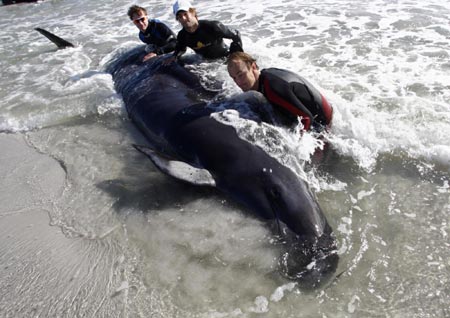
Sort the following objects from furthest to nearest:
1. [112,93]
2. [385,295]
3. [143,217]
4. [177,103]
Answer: [112,93] < [177,103] < [143,217] < [385,295]

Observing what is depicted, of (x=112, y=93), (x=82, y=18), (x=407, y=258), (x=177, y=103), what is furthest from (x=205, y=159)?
(x=82, y=18)

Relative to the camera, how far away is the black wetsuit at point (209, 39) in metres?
6.89

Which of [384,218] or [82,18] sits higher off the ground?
[384,218]

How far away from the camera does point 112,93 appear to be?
24.4 feet

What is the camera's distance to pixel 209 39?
699 cm

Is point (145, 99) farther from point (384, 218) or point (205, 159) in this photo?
point (384, 218)

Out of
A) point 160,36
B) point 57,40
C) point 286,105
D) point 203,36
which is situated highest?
point 203,36

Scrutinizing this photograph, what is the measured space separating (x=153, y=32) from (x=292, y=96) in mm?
4548

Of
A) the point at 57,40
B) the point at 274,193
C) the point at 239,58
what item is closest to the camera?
the point at 274,193

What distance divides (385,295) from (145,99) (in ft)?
14.0

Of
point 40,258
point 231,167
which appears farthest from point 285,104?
point 40,258

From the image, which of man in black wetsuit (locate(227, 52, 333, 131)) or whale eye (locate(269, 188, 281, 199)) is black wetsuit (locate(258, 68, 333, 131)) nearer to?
man in black wetsuit (locate(227, 52, 333, 131))

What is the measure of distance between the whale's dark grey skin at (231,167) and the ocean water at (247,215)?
0.16 metres

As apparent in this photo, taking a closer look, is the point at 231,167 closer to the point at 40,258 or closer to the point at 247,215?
the point at 247,215
